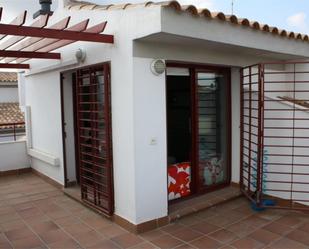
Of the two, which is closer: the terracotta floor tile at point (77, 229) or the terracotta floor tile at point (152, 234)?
the terracotta floor tile at point (152, 234)

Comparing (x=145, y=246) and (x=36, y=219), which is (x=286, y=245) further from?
(x=36, y=219)

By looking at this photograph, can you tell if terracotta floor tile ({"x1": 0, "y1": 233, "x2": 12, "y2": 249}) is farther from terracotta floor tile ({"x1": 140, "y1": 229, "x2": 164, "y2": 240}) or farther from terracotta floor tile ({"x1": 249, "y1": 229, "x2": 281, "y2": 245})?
terracotta floor tile ({"x1": 249, "y1": 229, "x2": 281, "y2": 245})

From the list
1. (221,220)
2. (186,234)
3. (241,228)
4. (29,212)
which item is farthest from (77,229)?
(241,228)

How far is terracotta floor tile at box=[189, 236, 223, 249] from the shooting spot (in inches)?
Answer: 173

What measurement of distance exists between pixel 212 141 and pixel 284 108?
4.97ft

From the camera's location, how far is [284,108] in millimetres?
5695

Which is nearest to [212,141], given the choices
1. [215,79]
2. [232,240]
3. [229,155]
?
[229,155]

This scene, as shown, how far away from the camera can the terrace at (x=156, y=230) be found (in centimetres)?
450

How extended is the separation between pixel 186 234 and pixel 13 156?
5984 mm

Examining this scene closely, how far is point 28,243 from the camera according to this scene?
4.60 m

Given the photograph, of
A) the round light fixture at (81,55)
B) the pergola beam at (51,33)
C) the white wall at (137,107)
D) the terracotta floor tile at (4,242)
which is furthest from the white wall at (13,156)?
the pergola beam at (51,33)

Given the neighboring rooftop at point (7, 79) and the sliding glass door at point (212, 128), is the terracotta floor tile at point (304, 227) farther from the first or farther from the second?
the neighboring rooftop at point (7, 79)

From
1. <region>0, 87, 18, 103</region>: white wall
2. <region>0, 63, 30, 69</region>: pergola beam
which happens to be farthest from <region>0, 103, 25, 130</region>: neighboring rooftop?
<region>0, 63, 30, 69</region>: pergola beam

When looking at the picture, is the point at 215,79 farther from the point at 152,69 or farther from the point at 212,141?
the point at 152,69
